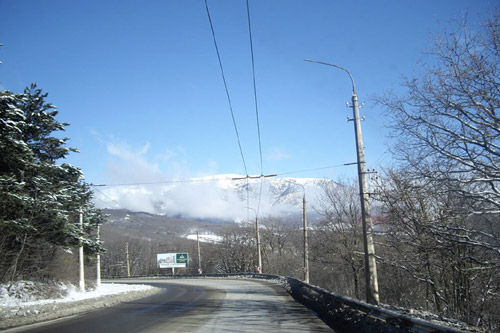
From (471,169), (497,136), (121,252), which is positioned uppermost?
(497,136)

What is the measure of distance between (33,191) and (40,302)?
19.2 ft

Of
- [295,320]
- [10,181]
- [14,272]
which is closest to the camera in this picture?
[295,320]

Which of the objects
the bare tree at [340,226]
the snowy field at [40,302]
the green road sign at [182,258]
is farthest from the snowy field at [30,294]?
the green road sign at [182,258]

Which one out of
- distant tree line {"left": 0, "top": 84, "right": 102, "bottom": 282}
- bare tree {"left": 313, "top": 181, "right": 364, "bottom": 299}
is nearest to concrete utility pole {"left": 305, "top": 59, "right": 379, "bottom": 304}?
distant tree line {"left": 0, "top": 84, "right": 102, "bottom": 282}

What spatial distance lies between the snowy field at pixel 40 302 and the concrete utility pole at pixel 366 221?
39.7 ft

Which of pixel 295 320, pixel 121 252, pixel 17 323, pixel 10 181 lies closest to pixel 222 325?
pixel 295 320

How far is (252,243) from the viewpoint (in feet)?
293

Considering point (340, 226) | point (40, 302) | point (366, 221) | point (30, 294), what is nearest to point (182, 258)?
point (340, 226)

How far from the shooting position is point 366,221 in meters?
13.3

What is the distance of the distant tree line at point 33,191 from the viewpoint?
18.3 m

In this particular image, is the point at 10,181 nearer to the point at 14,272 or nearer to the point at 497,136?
the point at 14,272

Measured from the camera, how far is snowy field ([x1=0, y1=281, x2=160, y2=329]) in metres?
14.6

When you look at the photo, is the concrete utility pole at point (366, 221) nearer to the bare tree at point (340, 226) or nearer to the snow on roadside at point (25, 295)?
the snow on roadside at point (25, 295)

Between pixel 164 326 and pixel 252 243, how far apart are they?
7871 centimetres
